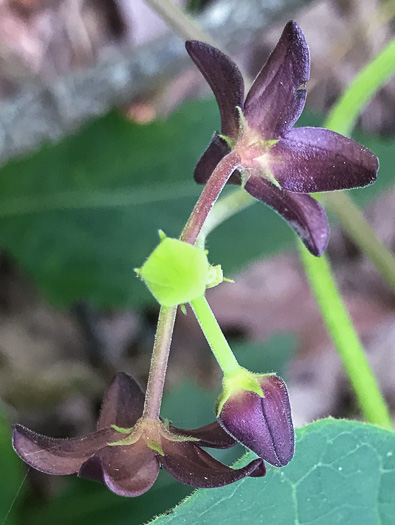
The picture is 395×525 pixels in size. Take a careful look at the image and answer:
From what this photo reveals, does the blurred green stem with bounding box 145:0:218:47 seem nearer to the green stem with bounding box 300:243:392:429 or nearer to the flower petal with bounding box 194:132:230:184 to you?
the green stem with bounding box 300:243:392:429

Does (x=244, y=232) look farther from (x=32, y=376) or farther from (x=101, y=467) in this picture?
(x=101, y=467)

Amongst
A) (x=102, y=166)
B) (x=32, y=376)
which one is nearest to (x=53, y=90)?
(x=102, y=166)

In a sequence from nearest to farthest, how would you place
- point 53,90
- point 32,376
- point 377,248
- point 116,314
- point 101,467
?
point 101,467 < point 377,248 < point 53,90 < point 32,376 < point 116,314

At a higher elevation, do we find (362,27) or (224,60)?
(362,27)

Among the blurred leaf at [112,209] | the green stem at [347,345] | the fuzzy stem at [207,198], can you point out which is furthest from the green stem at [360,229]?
the fuzzy stem at [207,198]

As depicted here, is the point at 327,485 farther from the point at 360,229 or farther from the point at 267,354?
the point at 267,354

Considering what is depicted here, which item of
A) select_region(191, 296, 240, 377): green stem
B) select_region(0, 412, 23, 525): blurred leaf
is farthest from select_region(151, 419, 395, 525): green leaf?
select_region(0, 412, 23, 525): blurred leaf

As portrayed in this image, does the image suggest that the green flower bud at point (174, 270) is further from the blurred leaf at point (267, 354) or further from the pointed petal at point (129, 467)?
the blurred leaf at point (267, 354)

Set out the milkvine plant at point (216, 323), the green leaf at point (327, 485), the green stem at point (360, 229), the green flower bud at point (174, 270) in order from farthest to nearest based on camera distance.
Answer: the green stem at point (360, 229) < the green leaf at point (327, 485) < the milkvine plant at point (216, 323) < the green flower bud at point (174, 270)

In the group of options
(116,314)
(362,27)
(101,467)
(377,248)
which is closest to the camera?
(101,467)
